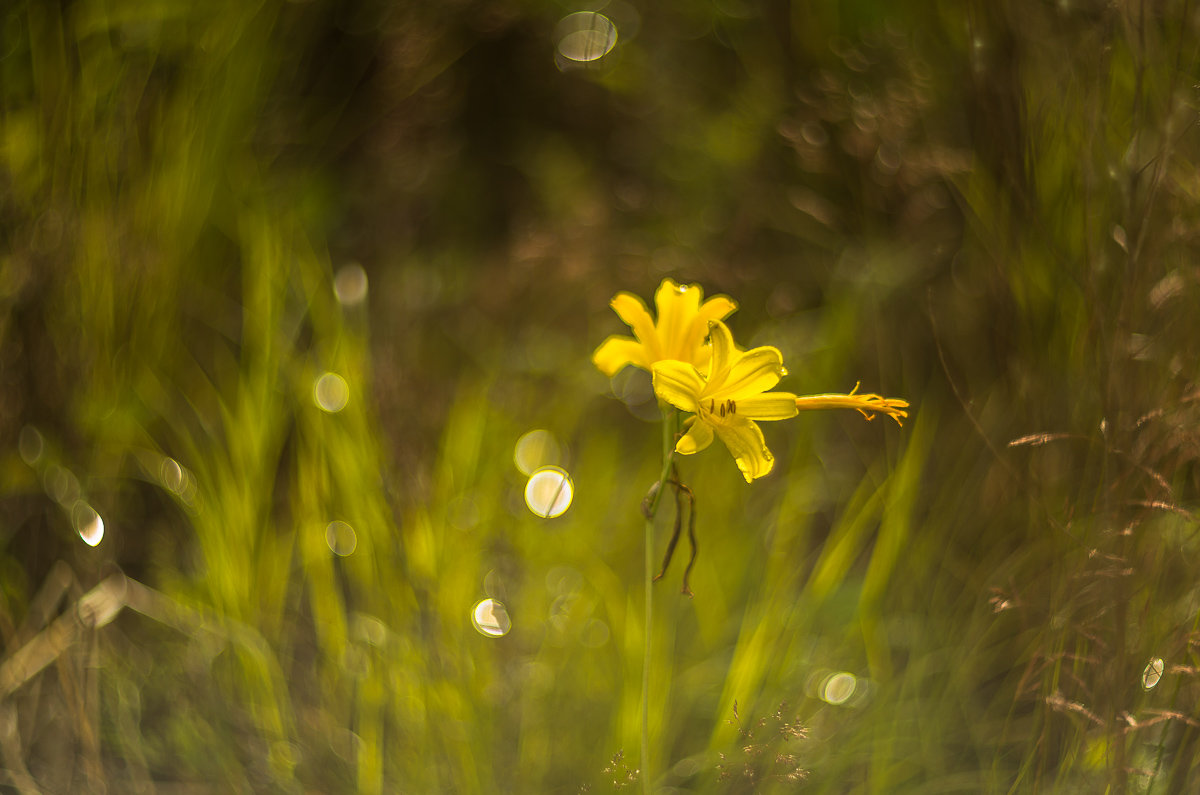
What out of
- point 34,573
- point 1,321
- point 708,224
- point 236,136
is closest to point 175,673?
point 34,573

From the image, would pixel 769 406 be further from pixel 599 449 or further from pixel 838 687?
→ pixel 599 449

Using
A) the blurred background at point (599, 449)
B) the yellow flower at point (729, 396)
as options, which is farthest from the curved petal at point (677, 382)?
the blurred background at point (599, 449)

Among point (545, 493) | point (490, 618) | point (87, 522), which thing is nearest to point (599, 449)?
point (545, 493)

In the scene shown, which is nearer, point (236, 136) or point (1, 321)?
point (1, 321)

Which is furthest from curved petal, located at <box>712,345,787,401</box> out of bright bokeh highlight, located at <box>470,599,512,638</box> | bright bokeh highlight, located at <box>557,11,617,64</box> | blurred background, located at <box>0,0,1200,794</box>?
bright bokeh highlight, located at <box>557,11,617,64</box>

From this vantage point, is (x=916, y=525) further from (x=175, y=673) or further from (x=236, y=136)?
(x=236, y=136)

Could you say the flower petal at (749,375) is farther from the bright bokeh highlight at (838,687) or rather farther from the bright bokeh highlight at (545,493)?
the bright bokeh highlight at (545,493)

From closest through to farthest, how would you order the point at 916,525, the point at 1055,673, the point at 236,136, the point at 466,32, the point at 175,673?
the point at 1055,673 → the point at 175,673 → the point at 916,525 → the point at 236,136 → the point at 466,32
